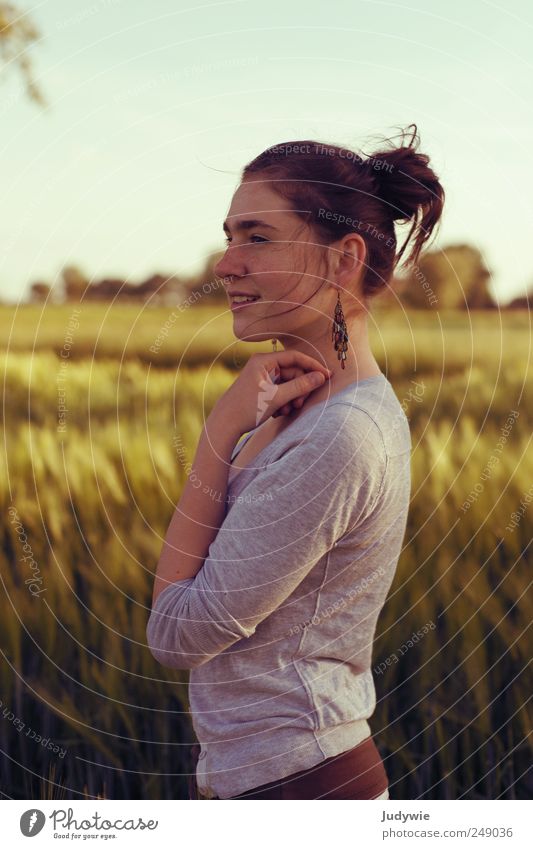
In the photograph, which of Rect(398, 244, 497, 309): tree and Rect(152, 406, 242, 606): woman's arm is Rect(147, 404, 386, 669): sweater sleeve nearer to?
Rect(152, 406, 242, 606): woman's arm

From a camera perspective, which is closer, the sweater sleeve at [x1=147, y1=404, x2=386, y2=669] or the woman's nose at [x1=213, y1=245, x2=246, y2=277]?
the sweater sleeve at [x1=147, y1=404, x2=386, y2=669]

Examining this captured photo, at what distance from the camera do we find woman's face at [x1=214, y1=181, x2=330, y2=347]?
4.61 ft

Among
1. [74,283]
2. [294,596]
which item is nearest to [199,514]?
[294,596]

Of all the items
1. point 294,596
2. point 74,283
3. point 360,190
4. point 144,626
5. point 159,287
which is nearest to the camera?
point 294,596

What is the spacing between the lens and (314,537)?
126 cm

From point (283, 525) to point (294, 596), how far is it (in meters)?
0.16

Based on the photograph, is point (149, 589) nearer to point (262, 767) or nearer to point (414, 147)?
point (262, 767)

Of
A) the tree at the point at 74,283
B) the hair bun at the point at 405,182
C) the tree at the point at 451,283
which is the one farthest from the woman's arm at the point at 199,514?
the tree at the point at 451,283

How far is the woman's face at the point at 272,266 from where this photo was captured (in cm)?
141

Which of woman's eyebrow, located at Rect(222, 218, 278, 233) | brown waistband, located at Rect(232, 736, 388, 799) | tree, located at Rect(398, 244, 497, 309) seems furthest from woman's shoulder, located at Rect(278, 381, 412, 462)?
tree, located at Rect(398, 244, 497, 309)

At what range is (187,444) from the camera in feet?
7.73

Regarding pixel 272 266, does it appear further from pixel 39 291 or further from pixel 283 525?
pixel 39 291

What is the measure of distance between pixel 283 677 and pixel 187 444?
1.06 m

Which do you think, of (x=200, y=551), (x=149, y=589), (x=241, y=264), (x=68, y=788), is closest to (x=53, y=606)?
(x=149, y=589)
